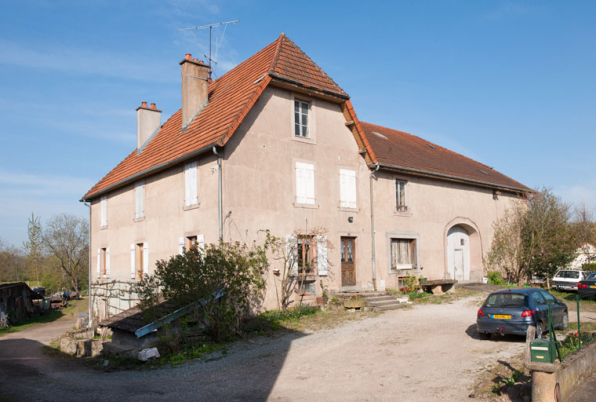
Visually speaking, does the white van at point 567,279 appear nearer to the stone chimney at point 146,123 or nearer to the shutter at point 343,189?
the shutter at point 343,189

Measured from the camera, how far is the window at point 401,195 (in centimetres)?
1970

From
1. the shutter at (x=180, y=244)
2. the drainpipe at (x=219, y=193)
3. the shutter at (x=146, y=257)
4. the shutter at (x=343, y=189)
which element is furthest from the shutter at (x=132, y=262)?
the shutter at (x=343, y=189)

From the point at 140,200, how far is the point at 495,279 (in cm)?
1619

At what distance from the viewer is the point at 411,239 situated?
19.9 m

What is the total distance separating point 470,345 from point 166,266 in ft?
24.9

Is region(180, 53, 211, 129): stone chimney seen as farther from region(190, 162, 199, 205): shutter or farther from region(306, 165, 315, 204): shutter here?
region(306, 165, 315, 204): shutter

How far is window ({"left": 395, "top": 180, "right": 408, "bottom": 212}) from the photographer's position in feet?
64.6

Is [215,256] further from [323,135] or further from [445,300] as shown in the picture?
[445,300]

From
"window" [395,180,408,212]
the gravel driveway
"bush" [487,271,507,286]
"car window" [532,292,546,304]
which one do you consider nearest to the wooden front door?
"window" [395,180,408,212]

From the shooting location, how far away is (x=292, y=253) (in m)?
15.8

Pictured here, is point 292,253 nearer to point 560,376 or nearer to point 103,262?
point 560,376

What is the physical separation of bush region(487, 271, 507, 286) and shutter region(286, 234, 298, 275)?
37.0 ft

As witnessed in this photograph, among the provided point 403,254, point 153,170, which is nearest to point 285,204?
point 153,170

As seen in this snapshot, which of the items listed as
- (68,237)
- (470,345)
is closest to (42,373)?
(470,345)
